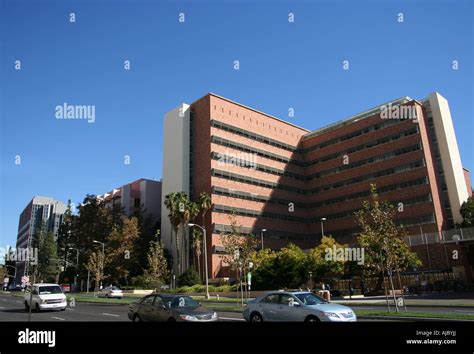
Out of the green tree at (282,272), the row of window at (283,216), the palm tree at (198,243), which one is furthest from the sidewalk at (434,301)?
the palm tree at (198,243)

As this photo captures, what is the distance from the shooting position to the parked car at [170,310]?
1247cm

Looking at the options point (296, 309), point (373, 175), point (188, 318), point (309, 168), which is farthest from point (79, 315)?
point (309, 168)

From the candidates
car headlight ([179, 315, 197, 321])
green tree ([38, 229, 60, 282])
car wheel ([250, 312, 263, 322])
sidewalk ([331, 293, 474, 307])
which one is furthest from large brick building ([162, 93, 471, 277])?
car headlight ([179, 315, 197, 321])

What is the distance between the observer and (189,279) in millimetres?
57906

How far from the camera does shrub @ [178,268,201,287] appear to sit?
189 feet

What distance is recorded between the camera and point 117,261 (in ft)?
224

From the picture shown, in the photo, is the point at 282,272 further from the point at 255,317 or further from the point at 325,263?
the point at 255,317

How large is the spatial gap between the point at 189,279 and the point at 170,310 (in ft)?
A: 153

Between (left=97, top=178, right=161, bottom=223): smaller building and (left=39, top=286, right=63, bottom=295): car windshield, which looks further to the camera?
(left=97, top=178, right=161, bottom=223): smaller building

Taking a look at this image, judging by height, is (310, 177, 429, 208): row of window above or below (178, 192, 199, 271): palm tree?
above

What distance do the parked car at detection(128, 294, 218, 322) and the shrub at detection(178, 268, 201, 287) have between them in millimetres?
44405
